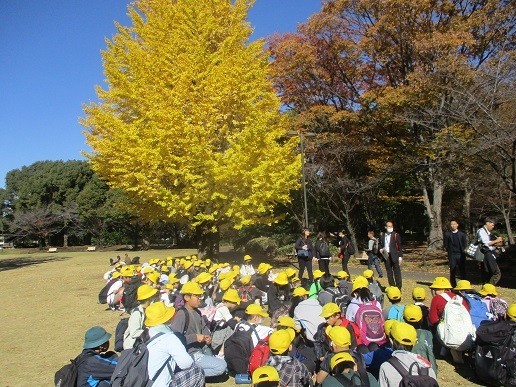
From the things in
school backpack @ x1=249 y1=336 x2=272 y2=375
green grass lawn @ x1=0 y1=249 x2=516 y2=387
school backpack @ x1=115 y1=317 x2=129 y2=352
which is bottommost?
green grass lawn @ x1=0 y1=249 x2=516 y2=387

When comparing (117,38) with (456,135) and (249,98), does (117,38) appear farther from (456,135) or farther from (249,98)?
(456,135)

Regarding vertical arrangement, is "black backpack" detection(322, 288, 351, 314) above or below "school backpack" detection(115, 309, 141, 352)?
above

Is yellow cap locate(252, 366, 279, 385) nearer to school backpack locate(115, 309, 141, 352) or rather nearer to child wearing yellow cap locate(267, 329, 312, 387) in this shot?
child wearing yellow cap locate(267, 329, 312, 387)

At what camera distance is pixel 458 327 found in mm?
5199

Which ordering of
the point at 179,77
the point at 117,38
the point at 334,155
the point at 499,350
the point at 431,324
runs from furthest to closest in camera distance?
1. the point at 334,155
2. the point at 117,38
3. the point at 179,77
4. the point at 431,324
5. the point at 499,350

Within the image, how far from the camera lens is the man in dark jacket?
3908 mm

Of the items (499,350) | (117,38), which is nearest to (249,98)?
(117,38)

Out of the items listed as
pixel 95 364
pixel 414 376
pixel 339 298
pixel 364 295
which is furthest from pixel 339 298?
pixel 95 364

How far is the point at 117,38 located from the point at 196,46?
3.43 metres

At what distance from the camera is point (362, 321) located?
5.13 metres

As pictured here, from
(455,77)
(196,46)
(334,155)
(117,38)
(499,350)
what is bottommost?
(499,350)

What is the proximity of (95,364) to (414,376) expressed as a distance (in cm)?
294

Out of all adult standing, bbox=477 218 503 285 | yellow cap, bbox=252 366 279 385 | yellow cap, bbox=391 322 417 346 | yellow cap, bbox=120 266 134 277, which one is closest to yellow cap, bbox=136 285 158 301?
yellow cap, bbox=252 366 279 385

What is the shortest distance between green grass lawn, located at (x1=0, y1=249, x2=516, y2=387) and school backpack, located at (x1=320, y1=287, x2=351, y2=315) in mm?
1536
